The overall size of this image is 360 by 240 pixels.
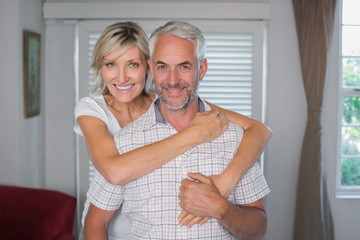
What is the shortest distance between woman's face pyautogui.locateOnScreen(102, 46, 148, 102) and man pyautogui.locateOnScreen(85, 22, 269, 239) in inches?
13.1

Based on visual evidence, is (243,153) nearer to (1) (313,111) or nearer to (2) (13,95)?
(2) (13,95)

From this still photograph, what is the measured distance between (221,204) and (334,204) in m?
2.67

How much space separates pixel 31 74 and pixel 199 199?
2.34 m

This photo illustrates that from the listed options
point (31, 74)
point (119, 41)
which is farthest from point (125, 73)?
point (31, 74)

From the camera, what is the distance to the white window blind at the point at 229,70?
389 cm

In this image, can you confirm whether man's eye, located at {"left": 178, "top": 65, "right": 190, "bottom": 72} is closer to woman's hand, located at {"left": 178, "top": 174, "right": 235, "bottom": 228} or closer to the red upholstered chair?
woman's hand, located at {"left": 178, "top": 174, "right": 235, "bottom": 228}

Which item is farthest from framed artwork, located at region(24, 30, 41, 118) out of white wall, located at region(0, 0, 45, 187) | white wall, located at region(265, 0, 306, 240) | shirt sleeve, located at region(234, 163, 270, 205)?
shirt sleeve, located at region(234, 163, 270, 205)

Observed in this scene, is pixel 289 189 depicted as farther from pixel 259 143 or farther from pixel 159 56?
pixel 159 56

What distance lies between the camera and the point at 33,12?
3.67 meters

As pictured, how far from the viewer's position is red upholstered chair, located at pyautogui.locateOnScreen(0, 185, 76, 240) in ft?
9.98

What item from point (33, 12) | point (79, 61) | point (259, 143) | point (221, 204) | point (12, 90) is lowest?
point (221, 204)

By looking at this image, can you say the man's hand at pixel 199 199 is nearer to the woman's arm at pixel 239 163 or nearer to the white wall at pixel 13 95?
the woman's arm at pixel 239 163

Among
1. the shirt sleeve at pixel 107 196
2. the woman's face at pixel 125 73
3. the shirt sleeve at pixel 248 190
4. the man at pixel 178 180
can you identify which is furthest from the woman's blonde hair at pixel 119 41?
the shirt sleeve at pixel 248 190

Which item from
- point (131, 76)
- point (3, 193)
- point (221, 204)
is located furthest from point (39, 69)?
point (221, 204)
